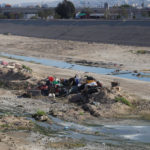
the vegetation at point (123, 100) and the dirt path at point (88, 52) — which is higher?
the vegetation at point (123, 100)

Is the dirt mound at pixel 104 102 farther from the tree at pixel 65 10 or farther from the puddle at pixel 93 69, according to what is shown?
the tree at pixel 65 10

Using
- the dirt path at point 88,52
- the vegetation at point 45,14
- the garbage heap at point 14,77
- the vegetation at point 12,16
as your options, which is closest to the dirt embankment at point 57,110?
the garbage heap at point 14,77

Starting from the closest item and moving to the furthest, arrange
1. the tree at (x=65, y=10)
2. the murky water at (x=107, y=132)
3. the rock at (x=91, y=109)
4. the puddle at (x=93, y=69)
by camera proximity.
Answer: the murky water at (x=107, y=132), the rock at (x=91, y=109), the puddle at (x=93, y=69), the tree at (x=65, y=10)

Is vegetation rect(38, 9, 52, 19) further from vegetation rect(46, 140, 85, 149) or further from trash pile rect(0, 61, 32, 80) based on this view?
vegetation rect(46, 140, 85, 149)

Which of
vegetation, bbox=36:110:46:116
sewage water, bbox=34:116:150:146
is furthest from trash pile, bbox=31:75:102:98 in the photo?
sewage water, bbox=34:116:150:146

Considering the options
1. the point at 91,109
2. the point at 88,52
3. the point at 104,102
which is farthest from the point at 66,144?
the point at 88,52

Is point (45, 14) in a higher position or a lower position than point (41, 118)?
higher

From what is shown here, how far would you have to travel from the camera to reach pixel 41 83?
74.9 ft

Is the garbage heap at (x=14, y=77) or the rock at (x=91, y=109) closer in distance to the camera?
the rock at (x=91, y=109)

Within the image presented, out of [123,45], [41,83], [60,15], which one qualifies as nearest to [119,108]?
[41,83]

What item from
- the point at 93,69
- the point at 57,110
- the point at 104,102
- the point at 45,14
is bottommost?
the point at 93,69

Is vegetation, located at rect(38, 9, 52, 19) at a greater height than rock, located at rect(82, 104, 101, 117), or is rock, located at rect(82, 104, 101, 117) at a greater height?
vegetation, located at rect(38, 9, 52, 19)

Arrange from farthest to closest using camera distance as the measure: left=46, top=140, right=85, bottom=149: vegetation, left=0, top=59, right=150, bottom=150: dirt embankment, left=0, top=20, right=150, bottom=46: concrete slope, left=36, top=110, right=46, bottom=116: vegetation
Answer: left=0, top=20, right=150, bottom=46: concrete slope → left=36, top=110, right=46, bottom=116: vegetation → left=0, top=59, right=150, bottom=150: dirt embankment → left=46, top=140, right=85, bottom=149: vegetation

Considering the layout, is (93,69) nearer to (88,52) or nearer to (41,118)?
(88,52)
